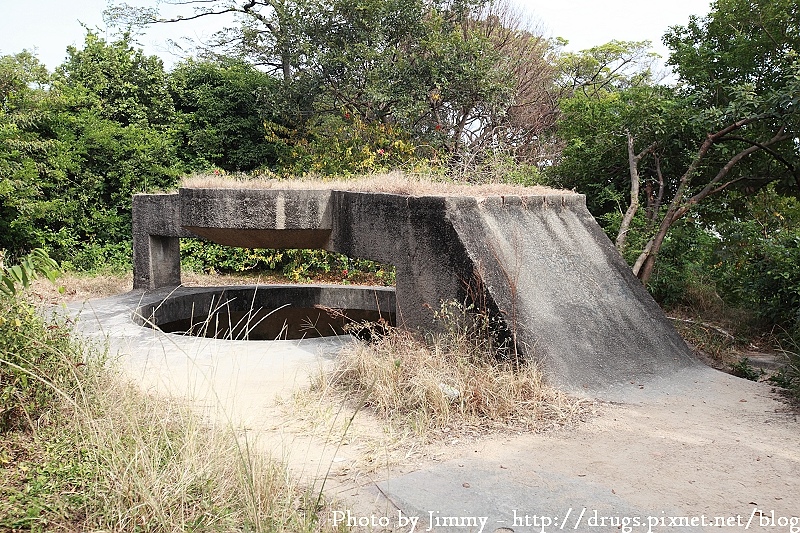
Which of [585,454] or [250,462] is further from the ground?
[250,462]

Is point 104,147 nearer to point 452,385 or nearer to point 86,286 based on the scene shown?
point 86,286

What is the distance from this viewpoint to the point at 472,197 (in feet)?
18.9

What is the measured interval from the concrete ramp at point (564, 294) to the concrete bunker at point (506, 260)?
0.04ft

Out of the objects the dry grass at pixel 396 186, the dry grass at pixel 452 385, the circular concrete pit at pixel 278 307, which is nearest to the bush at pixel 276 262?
the circular concrete pit at pixel 278 307

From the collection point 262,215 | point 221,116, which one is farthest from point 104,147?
point 262,215

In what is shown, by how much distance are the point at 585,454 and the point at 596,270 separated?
2.72m

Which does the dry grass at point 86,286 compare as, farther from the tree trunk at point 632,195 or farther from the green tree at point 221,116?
the tree trunk at point 632,195

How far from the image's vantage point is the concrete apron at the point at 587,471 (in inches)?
125

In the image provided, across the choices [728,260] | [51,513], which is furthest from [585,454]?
[728,260]

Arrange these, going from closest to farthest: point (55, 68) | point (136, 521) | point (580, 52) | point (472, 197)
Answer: point (136, 521) → point (472, 197) → point (55, 68) → point (580, 52)

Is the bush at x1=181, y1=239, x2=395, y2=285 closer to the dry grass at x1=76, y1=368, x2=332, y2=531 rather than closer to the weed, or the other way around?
the weed

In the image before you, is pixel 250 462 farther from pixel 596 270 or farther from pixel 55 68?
pixel 55 68

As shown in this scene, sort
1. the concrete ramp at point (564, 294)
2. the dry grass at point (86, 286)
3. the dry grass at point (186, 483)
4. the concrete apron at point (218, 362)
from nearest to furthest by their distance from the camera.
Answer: the dry grass at point (186, 483) → the concrete apron at point (218, 362) → the concrete ramp at point (564, 294) → the dry grass at point (86, 286)

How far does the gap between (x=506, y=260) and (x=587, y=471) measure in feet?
7.56
